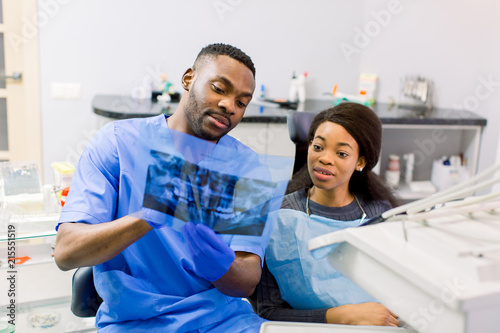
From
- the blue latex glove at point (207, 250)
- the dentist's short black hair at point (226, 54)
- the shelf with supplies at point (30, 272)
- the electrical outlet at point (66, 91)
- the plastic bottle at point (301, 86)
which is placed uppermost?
the dentist's short black hair at point (226, 54)

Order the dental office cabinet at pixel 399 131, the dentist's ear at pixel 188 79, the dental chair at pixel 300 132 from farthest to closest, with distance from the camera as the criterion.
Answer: the dental office cabinet at pixel 399 131
the dental chair at pixel 300 132
the dentist's ear at pixel 188 79

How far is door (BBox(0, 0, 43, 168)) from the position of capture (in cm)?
280

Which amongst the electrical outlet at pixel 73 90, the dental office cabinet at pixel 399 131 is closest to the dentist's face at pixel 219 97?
the dental office cabinet at pixel 399 131

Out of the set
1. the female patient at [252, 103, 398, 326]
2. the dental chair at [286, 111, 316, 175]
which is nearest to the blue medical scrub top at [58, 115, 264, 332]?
the female patient at [252, 103, 398, 326]

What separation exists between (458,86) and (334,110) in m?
1.89

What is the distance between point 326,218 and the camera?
4.73 ft

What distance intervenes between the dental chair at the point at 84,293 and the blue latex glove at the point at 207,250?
0.41 metres

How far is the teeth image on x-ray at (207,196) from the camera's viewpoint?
85cm

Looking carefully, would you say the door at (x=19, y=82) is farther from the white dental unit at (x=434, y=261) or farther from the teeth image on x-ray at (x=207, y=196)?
the white dental unit at (x=434, y=261)

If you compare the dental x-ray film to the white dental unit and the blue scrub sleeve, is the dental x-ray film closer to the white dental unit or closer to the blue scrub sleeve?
the white dental unit

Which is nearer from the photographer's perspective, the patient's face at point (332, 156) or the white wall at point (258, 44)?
the patient's face at point (332, 156)

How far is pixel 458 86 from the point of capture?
121 inches

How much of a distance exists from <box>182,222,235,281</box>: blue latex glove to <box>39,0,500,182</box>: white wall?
7.01ft

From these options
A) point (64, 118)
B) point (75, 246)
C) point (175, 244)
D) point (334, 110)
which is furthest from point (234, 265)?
point (64, 118)
